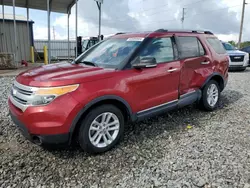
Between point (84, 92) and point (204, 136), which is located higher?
point (84, 92)

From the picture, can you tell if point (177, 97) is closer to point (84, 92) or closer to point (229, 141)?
point (229, 141)

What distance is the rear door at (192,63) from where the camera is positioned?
412 centimetres

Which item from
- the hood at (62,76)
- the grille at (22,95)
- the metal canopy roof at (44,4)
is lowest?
the grille at (22,95)

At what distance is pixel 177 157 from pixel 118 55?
182 cm

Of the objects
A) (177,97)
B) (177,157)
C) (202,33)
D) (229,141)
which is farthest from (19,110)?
(202,33)

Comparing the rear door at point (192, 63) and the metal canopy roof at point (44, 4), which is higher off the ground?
the metal canopy roof at point (44, 4)

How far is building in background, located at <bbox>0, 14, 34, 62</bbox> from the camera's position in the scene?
48.3 feet

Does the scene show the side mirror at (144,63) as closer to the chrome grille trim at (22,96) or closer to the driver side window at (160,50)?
the driver side window at (160,50)

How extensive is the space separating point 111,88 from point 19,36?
47.9 ft

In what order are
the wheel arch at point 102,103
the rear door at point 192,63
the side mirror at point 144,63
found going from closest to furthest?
the wheel arch at point 102,103 → the side mirror at point 144,63 → the rear door at point 192,63

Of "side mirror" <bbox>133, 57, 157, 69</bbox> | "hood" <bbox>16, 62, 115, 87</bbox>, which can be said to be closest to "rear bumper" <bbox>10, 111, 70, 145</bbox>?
"hood" <bbox>16, 62, 115, 87</bbox>

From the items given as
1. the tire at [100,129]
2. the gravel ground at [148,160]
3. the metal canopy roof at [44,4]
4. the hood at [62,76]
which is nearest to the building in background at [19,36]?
the metal canopy roof at [44,4]

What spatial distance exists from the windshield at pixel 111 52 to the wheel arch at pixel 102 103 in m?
0.55

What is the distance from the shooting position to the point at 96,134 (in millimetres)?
3066
